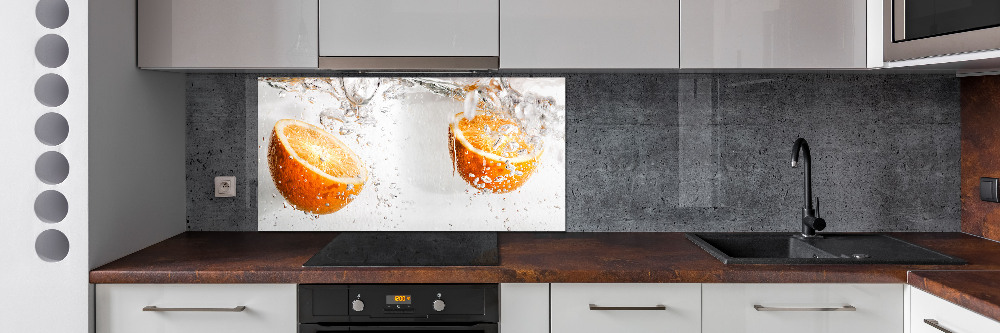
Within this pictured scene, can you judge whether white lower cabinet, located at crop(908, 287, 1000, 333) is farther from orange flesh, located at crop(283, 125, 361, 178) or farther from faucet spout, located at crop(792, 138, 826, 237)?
orange flesh, located at crop(283, 125, 361, 178)

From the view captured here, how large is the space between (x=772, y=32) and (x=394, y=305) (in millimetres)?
1343

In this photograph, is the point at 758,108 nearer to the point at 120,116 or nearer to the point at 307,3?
the point at 307,3

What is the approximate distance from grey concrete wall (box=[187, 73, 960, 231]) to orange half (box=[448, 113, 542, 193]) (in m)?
0.17

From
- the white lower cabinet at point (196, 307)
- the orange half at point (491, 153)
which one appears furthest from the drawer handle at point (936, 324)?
the white lower cabinet at point (196, 307)

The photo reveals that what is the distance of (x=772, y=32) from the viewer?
1965 mm

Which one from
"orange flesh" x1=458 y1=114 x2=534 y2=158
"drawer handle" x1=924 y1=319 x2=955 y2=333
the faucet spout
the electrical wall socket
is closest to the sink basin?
the faucet spout

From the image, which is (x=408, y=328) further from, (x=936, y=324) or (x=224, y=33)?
(x=936, y=324)

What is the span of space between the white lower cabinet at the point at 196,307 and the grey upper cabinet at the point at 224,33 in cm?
66

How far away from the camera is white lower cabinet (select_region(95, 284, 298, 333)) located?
1.72 metres

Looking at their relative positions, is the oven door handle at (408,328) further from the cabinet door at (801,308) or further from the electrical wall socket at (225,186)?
the electrical wall socket at (225,186)

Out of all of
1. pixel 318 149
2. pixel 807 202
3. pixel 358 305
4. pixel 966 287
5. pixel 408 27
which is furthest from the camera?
pixel 318 149

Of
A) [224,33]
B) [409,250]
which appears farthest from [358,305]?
[224,33]

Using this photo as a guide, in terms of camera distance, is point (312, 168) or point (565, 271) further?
point (312, 168)

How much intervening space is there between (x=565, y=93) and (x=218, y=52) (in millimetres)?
1122
